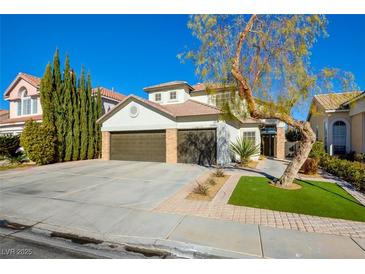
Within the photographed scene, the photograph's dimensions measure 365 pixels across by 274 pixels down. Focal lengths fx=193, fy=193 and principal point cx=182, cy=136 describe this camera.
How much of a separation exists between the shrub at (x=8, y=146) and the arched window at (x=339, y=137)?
25.7 meters

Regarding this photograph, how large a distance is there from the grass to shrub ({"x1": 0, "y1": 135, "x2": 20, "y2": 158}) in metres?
17.9

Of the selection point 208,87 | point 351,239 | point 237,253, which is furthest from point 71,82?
point 351,239

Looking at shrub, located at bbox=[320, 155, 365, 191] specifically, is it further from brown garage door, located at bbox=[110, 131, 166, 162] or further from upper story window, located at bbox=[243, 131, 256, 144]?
brown garage door, located at bbox=[110, 131, 166, 162]

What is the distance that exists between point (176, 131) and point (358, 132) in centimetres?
1276

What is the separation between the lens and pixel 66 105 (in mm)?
15773

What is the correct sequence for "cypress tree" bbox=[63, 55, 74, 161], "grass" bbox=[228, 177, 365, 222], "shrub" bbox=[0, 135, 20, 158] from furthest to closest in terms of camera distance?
"cypress tree" bbox=[63, 55, 74, 161]
"shrub" bbox=[0, 135, 20, 158]
"grass" bbox=[228, 177, 365, 222]

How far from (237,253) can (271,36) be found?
7967 mm

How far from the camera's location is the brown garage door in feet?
49.3

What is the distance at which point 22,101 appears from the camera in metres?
20.9

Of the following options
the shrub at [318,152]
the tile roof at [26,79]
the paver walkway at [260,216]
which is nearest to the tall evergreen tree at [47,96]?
the tile roof at [26,79]

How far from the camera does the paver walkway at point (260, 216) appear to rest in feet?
14.2

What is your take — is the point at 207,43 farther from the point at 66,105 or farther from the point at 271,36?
the point at 66,105

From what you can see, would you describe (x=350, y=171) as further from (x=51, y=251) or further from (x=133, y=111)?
(x=133, y=111)

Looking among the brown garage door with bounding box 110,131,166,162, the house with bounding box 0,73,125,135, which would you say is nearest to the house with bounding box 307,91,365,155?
the brown garage door with bounding box 110,131,166,162
